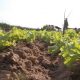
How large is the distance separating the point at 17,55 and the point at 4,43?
2.36 feet

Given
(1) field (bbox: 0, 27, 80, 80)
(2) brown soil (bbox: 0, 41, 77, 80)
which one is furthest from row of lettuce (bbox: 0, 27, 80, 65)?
(2) brown soil (bbox: 0, 41, 77, 80)

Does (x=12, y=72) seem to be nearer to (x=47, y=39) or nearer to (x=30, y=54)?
(x=30, y=54)

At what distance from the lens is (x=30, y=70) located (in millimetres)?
5582

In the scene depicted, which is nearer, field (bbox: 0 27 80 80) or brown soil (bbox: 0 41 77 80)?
field (bbox: 0 27 80 80)

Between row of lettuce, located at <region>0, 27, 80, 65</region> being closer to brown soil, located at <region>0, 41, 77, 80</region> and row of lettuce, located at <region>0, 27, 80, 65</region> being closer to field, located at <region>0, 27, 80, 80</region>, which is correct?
field, located at <region>0, 27, 80, 80</region>

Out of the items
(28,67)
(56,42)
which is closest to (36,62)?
(28,67)

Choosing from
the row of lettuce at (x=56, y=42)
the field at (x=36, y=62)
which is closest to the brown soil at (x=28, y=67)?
the field at (x=36, y=62)

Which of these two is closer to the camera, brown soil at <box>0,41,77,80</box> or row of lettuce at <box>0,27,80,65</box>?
row of lettuce at <box>0,27,80,65</box>

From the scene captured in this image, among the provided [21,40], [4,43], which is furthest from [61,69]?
[21,40]

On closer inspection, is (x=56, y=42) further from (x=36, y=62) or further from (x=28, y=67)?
(x=28, y=67)

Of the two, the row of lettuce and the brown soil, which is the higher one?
the row of lettuce

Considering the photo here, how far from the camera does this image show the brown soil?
16.6 feet

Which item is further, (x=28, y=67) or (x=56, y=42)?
(x=56, y=42)

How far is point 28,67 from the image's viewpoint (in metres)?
5.74
